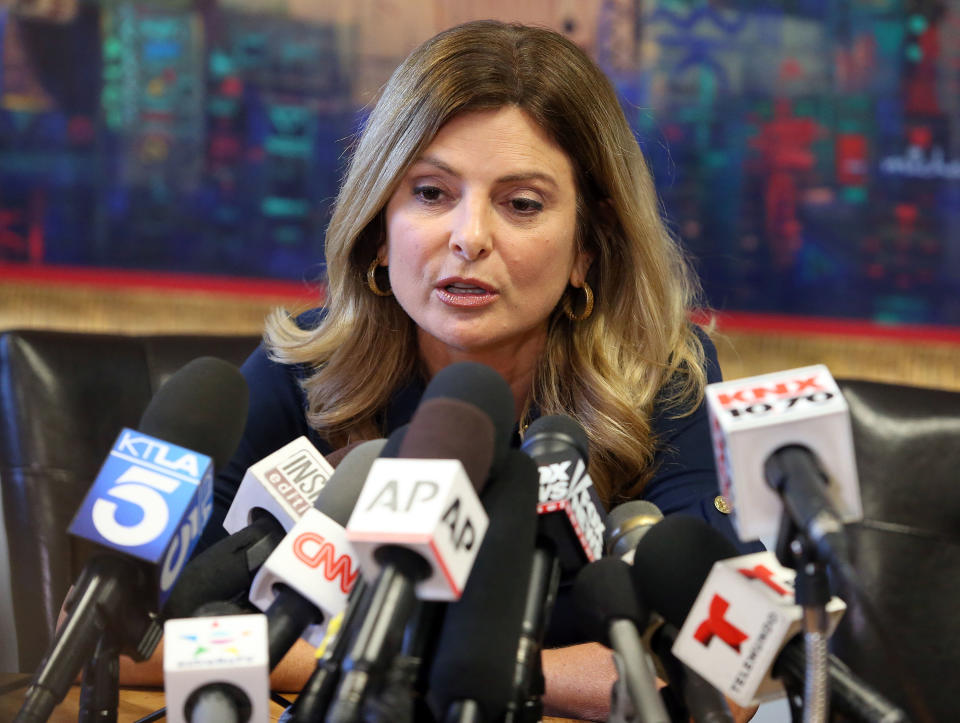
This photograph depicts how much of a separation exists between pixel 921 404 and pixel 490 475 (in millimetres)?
1281

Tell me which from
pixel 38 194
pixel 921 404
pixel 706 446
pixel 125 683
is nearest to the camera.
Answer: pixel 125 683

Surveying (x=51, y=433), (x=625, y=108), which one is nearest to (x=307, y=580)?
(x=51, y=433)

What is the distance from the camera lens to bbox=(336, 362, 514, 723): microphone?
0.61 m

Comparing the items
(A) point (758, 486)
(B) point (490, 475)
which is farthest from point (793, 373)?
(B) point (490, 475)

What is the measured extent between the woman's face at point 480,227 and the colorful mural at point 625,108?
923mm

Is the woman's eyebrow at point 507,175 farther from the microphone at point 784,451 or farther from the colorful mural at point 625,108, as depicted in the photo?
the colorful mural at point 625,108

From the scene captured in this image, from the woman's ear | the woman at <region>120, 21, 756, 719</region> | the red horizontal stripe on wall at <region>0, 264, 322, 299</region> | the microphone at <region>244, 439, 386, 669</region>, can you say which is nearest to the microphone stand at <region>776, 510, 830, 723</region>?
the microphone at <region>244, 439, 386, 669</region>

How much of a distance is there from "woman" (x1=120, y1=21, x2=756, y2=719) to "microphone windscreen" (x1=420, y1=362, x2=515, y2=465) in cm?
62

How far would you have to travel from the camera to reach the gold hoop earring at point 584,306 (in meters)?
1.64

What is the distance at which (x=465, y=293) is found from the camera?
1.44 m

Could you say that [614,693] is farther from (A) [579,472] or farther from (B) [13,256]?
(B) [13,256]

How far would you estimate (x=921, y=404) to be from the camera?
1822mm

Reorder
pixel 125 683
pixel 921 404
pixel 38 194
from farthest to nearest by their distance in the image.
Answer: pixel 38 194
pixel 921 404
pixel 125 683

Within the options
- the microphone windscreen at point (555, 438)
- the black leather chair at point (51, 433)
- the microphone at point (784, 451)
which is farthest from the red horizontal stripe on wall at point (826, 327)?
the microphone at point (784, 451)
